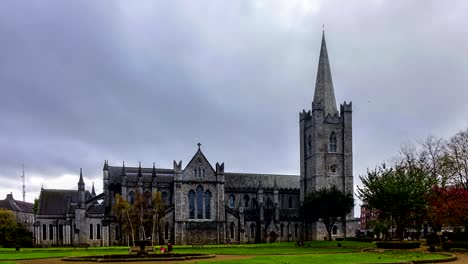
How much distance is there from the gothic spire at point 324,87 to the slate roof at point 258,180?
752 inches

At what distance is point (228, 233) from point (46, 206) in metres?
35.4

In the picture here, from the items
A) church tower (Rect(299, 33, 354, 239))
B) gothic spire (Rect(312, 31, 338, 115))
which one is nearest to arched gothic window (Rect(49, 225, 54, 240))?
church tower (Rect(299, 33, 354, 239))

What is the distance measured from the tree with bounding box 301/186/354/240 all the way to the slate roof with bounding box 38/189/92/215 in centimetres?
4533

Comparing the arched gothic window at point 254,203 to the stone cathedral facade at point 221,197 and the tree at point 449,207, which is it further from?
the tree at point 449,207

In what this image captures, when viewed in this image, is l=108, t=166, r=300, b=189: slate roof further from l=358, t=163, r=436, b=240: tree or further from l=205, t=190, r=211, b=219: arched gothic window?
l=358, t=163, r=436, b=240: tree

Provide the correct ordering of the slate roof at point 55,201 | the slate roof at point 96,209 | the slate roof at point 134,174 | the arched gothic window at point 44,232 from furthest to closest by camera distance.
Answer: the slate roof at point 134,174 < the slate roof at point 55,201 < the arched gothic window at point 44,232 < the slate roof at point 96,209

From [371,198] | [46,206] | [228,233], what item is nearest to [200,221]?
[228,233]

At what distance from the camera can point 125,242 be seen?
96625 mm

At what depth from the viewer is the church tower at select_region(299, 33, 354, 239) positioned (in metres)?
107

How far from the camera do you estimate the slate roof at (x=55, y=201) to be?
342 feet

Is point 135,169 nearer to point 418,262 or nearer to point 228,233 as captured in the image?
point 228,233

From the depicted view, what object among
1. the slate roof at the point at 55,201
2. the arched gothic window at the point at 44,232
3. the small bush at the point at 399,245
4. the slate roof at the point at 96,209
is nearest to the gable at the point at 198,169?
the slate roof at the point at 96,209

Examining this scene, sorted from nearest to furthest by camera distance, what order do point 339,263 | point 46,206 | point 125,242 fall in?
point 339,263 → point 125,242 → point 46,206

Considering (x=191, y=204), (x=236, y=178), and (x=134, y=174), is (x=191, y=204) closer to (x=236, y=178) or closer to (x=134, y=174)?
(x=134, y=174)
